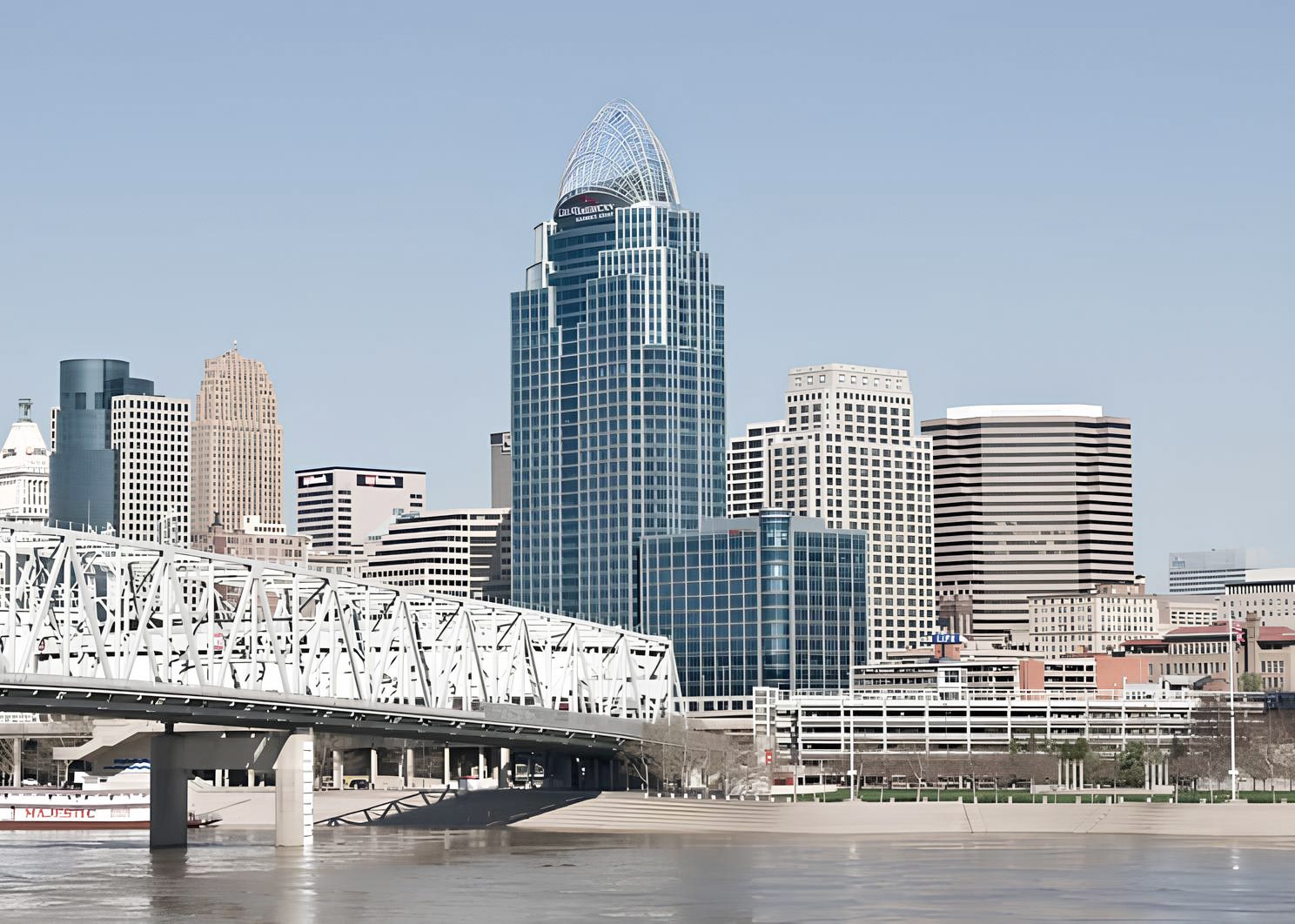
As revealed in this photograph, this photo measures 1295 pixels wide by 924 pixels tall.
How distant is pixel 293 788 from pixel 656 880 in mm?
35194

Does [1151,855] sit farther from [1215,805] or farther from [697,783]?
[697,783]

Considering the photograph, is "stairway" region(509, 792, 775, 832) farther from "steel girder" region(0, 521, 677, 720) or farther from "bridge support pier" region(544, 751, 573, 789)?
"bridge support pier" region(544, 751, 573, 789)

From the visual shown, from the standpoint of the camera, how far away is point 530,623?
165625 millimetres

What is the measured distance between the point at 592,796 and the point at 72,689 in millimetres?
64957

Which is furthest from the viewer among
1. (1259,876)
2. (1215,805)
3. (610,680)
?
(610,680)

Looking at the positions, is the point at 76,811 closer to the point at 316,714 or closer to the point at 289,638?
the point at 289,638

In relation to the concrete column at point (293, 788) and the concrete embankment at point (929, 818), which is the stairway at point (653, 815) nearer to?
the concrete embankment at point (929, 818)

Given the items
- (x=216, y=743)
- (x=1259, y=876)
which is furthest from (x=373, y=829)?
(x=1259, y=876)

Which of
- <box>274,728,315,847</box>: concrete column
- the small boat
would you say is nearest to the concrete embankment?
<box>274,728,315,847</box>: concrete column

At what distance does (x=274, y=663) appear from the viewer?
145 meters

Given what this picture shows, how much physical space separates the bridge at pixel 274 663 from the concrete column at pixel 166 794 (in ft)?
0.38

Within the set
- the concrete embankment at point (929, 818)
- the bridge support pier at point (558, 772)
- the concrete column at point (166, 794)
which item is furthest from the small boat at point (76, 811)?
the concrete embankment at point (929, 818)

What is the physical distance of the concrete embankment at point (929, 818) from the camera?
152250 millimetres

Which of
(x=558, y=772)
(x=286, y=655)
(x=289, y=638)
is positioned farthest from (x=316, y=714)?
(x=558, y=772)
